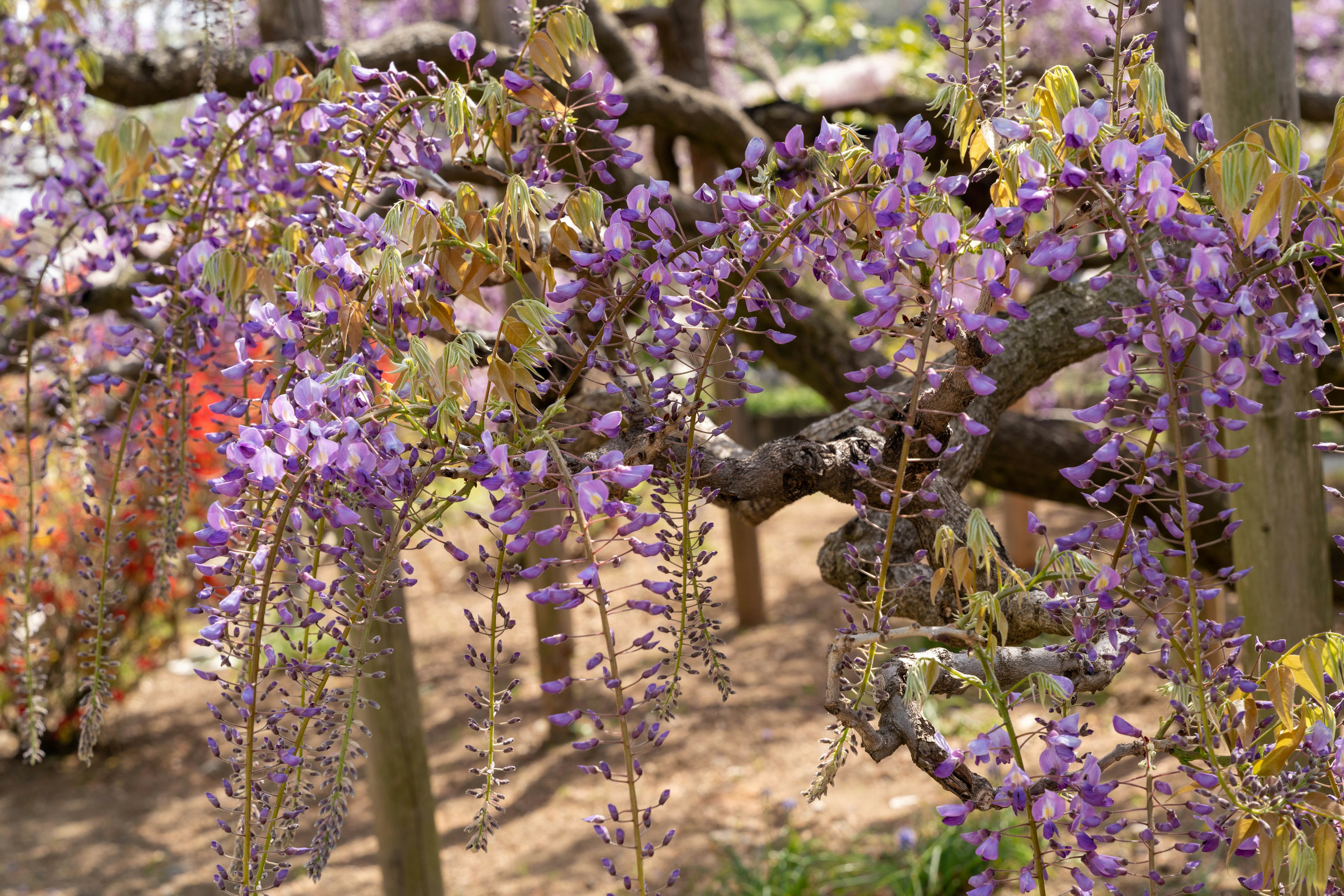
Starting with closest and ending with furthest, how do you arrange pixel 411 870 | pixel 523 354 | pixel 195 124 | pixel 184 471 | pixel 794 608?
pixel 523 354 → pixel 184 471 → pixel 195 124 → pixel 411 870 → pixel 794 608

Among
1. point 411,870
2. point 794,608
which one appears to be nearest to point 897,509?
point 411,870

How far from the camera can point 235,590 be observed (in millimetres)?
990

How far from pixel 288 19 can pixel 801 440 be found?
211cm

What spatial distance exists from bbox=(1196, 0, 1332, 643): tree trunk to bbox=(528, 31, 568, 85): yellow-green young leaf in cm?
115

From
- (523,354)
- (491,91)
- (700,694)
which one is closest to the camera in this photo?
(523,354)

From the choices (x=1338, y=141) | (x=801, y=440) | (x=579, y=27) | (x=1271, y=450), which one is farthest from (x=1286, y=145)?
(x=1271, y=450)

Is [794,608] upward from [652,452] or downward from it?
downward

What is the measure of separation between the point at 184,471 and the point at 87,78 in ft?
5.01

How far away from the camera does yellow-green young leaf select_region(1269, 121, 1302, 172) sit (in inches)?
37.3

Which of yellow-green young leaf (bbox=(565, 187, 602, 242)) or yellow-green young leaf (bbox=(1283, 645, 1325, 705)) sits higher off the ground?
yellow-green young leaf (bbox=(565, 187, 602, 242))

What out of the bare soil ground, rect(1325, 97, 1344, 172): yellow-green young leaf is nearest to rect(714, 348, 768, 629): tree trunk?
the bare soil ground

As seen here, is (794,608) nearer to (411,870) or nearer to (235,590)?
(411,870)

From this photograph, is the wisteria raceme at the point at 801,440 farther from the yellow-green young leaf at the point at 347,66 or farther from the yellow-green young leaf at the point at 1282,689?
the yellow-green young leaf at the point at 347,66

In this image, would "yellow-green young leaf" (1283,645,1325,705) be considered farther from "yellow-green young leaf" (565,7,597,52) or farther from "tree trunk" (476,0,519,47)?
"tree trunk" (476,0,519,47)
